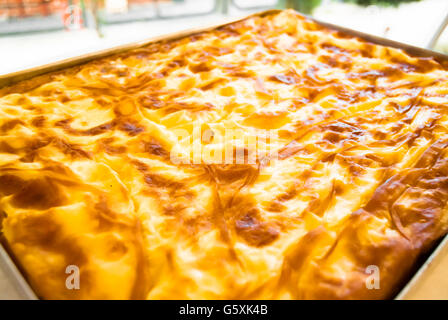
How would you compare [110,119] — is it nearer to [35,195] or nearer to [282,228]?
[35,195]

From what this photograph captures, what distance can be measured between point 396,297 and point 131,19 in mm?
5843

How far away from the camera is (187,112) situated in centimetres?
A: 196

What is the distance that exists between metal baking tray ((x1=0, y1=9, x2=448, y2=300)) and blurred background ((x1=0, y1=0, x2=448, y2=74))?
122 cm

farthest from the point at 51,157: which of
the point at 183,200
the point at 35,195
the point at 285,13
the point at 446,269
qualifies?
the point at 285,13

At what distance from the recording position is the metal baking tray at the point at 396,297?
103cm

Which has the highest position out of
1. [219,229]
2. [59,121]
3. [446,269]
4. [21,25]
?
[446,269]

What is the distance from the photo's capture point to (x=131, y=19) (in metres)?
5.82

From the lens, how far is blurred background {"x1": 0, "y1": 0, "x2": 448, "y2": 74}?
4782 millimetres

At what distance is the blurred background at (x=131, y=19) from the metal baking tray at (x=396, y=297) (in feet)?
4.00

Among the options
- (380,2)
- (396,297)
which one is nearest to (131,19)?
(380,2)

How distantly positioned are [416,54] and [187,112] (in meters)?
1.81
